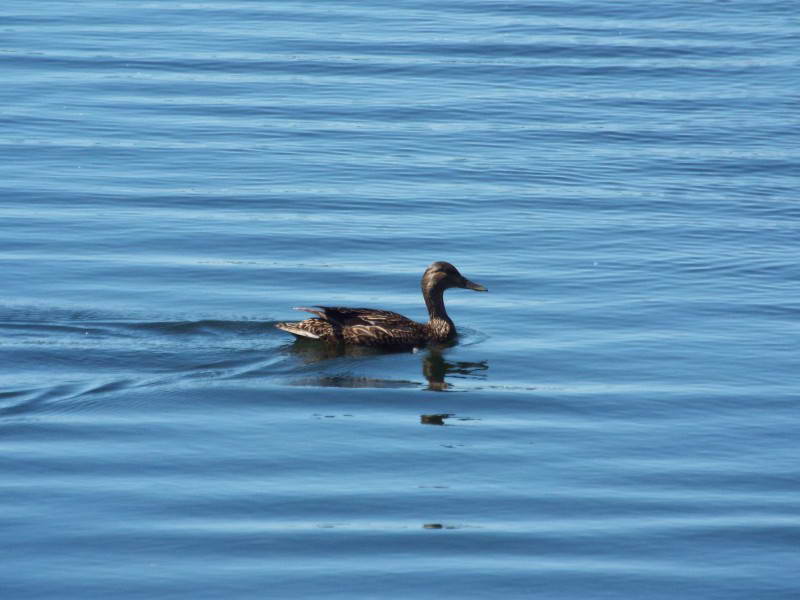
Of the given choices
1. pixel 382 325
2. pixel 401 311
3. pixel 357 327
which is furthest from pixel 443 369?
pixel 401 311

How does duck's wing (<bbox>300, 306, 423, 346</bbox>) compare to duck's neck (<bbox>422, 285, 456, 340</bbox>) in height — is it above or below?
below

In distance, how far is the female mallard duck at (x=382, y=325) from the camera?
53.2ft

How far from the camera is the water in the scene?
438 inches

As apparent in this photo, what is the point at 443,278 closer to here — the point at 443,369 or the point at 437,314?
the point at 437,314

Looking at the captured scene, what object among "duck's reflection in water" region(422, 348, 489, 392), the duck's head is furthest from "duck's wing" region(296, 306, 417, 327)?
the duck's head

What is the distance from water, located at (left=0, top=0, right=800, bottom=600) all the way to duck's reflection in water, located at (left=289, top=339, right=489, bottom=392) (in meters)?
0.06

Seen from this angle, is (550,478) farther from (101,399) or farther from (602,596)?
(101,399)

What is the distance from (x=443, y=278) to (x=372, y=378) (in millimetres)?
1956

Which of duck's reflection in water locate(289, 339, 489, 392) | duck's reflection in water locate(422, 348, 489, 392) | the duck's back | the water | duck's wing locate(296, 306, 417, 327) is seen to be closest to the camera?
the water

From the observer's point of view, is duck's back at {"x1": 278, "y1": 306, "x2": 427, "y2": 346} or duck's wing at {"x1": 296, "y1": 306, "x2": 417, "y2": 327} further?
duck's back at {"x1": 278, "y1": 306, "x2": 427, "y2": 346}

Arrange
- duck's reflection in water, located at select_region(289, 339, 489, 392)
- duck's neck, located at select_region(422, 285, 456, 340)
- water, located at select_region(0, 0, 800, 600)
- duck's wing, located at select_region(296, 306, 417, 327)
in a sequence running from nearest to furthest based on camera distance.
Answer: water, located at select_region(0, 0, 800, 600) < duck's reflection in water, located at select_region(289, 339, 489, 392) < duck's wing, located at select_region(296, 306, 417, 327) < duck's neck, located at select_region(422, 285, 456, 340)

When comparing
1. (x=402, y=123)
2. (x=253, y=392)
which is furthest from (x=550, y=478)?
(x=402, y=123)

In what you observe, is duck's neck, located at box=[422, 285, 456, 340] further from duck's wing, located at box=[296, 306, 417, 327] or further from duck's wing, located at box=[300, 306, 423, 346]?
duck's wing, located at box=[296, 306, 417, 327]

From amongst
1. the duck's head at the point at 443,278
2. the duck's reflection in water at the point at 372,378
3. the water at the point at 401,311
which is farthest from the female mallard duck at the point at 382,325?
the water at the point at 401,311
